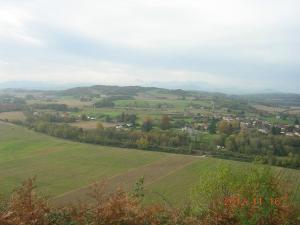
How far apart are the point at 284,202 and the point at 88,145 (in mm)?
48181

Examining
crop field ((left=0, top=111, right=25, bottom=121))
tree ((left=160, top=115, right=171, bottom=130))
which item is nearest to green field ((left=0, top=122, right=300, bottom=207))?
tree ((left=160, top=115, right=171, bottom=130))

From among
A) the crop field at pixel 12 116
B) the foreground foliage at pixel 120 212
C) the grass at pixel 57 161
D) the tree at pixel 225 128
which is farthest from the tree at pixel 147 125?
the foreground foliage at pixel 120 212

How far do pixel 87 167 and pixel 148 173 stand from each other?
690 centimetres

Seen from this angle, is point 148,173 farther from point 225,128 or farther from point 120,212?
point 120,212

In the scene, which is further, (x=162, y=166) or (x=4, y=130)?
(x=4, y=130)

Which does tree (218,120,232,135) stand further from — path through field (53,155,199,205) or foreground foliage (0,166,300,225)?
foreground foliage (0,166,300,225)

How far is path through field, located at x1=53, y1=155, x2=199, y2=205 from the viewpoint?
31991 millimetres

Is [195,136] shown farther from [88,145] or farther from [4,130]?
[4,130]

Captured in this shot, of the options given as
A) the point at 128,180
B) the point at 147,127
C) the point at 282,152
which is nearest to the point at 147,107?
the point at 147,127

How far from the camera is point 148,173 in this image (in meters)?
40.6

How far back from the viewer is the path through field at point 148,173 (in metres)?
32.0

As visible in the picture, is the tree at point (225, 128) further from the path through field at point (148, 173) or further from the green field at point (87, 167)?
the path through field at point (148, 173)

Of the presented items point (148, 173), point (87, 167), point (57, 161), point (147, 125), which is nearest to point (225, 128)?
point (147, 125)

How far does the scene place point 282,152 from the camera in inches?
2101
